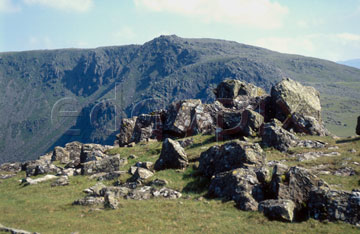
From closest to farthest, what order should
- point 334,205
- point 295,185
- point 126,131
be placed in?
point 334,205, point 295,185, point 126,131

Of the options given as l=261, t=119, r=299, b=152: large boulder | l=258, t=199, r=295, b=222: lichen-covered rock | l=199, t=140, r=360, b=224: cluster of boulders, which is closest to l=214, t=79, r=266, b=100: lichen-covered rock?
l=261, t=119, r=299, b=152: large boulder

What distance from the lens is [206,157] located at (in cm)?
3278

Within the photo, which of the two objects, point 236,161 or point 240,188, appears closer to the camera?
point 240,188

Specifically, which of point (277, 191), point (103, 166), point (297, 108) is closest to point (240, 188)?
point (277, 191)

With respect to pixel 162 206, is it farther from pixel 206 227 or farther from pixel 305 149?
pixel 305 149

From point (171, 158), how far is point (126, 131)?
1099 inches

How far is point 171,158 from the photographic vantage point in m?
35.0

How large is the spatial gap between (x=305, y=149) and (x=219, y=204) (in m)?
17.4

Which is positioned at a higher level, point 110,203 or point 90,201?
point 110,203

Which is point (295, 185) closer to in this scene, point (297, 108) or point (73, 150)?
point (297, 108)

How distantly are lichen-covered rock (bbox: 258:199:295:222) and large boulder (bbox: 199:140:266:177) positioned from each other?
22.6 ft

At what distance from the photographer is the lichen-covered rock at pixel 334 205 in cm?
2086

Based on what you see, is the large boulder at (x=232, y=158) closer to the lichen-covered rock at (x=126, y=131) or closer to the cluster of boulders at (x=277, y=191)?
the cluster of boulders at (x=277, y=191)

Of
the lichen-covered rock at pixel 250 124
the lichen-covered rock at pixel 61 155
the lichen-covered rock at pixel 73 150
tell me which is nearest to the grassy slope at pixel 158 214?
the lichen-covered rock at pixel 250 124
